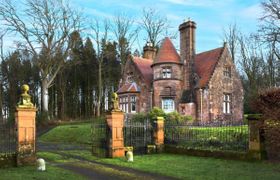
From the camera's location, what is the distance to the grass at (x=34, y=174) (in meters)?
10.5

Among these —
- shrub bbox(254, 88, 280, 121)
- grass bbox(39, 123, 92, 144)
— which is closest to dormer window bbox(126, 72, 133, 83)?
grass bbox(39, 123, 92, 144)

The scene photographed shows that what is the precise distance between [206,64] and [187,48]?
2.81 m

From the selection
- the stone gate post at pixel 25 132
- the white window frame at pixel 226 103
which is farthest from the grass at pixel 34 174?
the white window frame at pixel 226 103

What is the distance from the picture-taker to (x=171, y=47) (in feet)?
116

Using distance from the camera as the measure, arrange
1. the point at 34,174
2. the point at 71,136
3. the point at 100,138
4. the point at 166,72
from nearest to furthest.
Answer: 1. the point at 34,174
2. the point at 100,138
3. the point at 71,136
4. the point at 166,72

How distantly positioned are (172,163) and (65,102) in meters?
40.9

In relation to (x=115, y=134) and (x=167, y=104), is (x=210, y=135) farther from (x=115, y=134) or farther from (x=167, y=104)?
(x=167, y=104)

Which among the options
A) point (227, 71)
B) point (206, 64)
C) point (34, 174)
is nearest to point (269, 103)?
point (34, 174)

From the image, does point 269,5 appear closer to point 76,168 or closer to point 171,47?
point 171,47

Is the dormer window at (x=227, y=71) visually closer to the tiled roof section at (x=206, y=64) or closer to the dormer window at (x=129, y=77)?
the tiled roof section at (x=206, y=64)

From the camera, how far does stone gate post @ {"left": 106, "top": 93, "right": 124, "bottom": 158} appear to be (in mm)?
16406

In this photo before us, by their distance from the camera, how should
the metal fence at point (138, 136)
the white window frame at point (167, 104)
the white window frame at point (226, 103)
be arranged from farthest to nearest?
the white window frame at point (226, 103) < the white window frame at point (167, 104) < the metal fence at point (138, 136)

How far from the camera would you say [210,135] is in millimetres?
16359

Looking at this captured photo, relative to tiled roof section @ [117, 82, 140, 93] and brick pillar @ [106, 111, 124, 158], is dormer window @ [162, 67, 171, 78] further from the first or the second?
brick pillar @ [106, 111, 124, 158]
